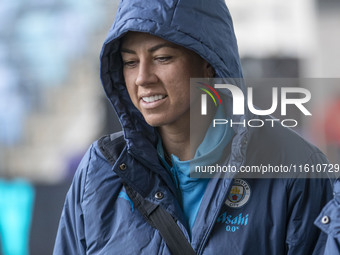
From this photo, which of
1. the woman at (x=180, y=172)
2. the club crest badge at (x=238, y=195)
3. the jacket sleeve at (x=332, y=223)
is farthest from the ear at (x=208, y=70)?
the jacket sleeve at (x=332, y=223)

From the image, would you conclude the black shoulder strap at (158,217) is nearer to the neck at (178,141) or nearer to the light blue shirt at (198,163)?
the light blue shirt at (198,163)

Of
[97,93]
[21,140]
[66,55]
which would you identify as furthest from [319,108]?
[21,140]

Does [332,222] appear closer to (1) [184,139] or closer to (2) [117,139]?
(1) [184,139]

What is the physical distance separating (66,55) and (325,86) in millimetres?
3106

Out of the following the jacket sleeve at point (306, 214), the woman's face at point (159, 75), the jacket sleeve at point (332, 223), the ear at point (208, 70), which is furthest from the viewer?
the ear at point (208, 70)

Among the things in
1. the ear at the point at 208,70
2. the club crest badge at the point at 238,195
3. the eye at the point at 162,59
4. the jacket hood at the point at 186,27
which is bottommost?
the club crest badge at the point at 238,195

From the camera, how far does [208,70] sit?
2131 mm

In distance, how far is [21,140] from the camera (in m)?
5.70

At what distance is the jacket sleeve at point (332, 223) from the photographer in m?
1.63

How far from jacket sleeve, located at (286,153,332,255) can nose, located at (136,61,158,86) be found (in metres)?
0.66

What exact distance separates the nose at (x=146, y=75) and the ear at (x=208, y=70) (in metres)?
0.26

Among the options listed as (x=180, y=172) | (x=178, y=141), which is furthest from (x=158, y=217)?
(x=178, y=141)

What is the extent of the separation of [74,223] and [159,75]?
2.50 feet

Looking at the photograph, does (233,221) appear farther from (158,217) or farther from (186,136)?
(186,136)
